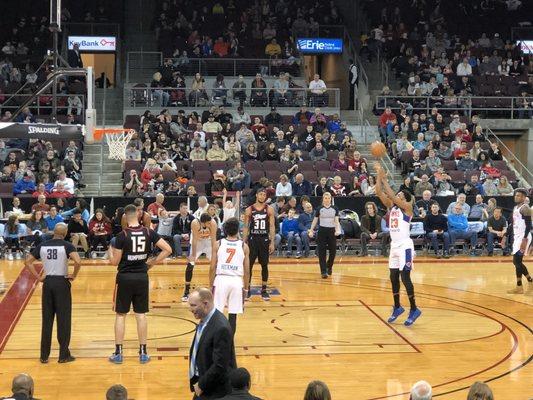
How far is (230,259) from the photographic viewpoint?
Result: 1181cm

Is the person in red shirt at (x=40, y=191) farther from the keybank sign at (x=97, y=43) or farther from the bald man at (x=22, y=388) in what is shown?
the bald man at (x=22, y=388)

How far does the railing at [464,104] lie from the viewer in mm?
29891

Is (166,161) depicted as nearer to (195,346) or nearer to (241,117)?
(241,117)

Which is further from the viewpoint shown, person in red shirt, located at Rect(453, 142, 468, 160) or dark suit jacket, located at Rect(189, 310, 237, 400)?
person in red shirt, located at Rect(453, 142, 468, 160)

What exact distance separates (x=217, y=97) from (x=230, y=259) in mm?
17852

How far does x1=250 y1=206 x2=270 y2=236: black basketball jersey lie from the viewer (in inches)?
623

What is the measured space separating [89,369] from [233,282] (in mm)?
2012

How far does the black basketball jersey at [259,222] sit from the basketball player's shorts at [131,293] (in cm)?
433

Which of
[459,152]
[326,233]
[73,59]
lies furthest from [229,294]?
[73,59]

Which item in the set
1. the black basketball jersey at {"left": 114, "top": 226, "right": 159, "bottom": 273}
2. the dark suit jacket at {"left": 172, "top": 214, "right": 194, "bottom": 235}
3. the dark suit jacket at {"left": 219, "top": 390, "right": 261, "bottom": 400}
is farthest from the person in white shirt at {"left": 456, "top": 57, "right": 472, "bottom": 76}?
the dark suit jacket at {"left": 219, "top": 390, "right": 261, "bottom": 400}

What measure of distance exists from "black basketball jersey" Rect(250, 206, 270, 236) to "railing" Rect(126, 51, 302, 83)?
15.8 meters

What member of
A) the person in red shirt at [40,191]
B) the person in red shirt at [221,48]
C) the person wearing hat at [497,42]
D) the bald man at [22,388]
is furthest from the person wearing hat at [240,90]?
the bald man at [22,388]

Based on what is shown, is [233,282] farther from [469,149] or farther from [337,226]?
[469,149]

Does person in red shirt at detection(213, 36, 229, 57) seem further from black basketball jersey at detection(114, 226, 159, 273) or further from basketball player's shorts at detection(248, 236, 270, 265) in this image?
black basketball jersey at detection(114, 226, 159, 273)
